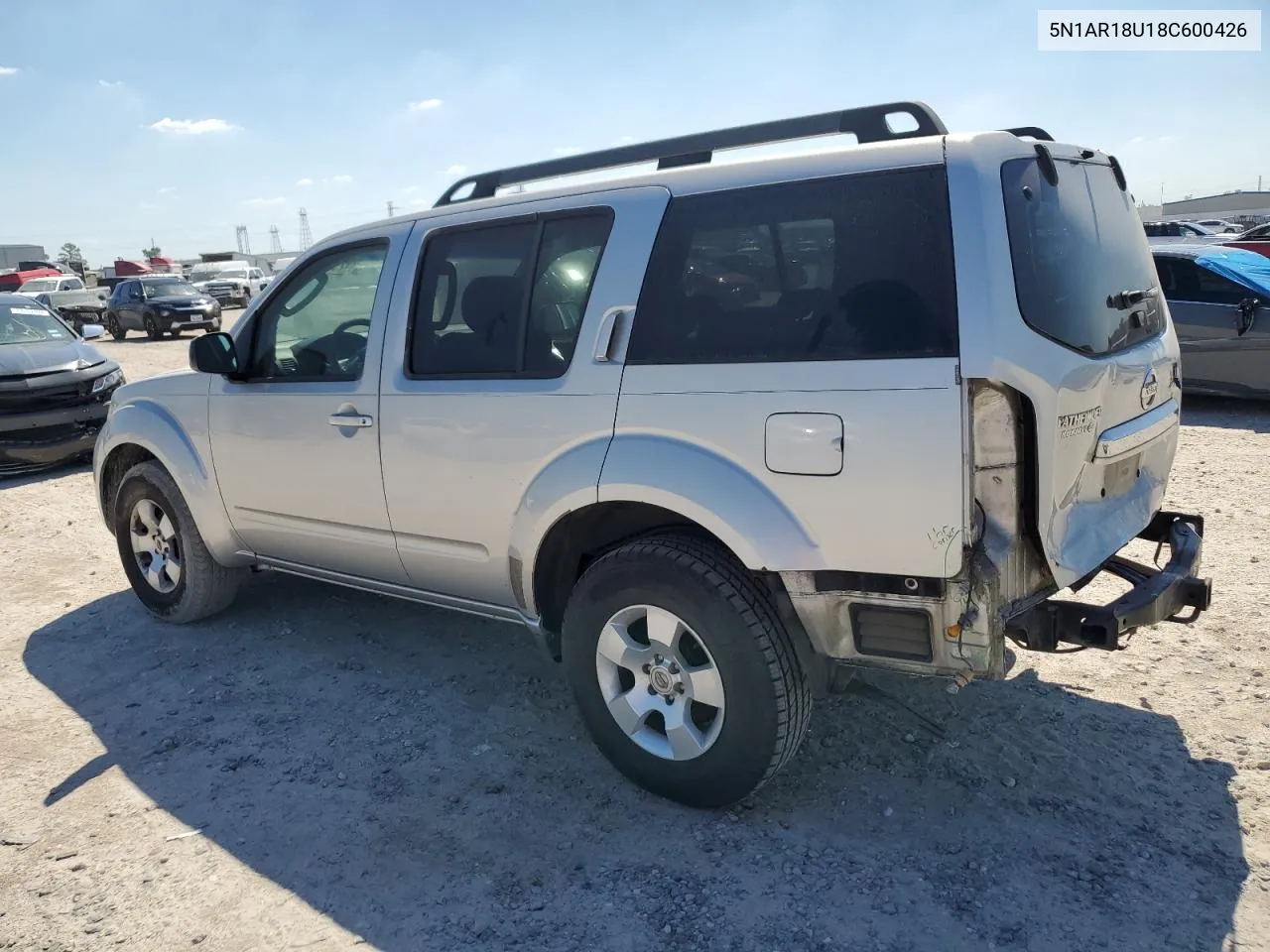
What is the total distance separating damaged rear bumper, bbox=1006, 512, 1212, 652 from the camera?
276cm

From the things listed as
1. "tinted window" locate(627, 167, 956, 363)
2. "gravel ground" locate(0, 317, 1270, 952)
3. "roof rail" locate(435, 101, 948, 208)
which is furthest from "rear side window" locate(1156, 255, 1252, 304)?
"tinted window" locate(627, 167, 956, 363)

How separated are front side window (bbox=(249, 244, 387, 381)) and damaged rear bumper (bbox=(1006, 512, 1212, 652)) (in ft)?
8.87

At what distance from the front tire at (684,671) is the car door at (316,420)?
1.17m

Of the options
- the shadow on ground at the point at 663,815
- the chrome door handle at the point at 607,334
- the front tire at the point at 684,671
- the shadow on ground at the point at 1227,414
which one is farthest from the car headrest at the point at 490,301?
the shadow on ground at the point at 1227,414

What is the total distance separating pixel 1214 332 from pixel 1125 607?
296 inches

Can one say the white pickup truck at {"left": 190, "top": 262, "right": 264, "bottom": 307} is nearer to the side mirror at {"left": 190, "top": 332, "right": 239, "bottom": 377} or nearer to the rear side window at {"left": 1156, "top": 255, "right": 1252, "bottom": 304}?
the rear side window at {"left": 1156, "top": 255, "right": 1252, "bottom": 304}

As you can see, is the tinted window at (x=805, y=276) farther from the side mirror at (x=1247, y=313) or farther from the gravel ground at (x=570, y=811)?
the side mirror at (x=1247, y=313)

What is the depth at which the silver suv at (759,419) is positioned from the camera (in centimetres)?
260

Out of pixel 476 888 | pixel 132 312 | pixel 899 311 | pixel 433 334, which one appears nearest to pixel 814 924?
pixel 476 888

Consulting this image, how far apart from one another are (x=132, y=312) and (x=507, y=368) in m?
24.7

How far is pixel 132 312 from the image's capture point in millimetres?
24469

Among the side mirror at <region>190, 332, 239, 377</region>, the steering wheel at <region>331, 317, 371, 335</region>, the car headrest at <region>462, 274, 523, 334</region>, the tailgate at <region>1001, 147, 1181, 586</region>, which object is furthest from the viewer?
the side mirror at <region>190, 332, 239, 377</region>

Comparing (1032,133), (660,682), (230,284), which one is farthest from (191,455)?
(230,284)

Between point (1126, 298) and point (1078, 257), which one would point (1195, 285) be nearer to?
point (1126, 298)
